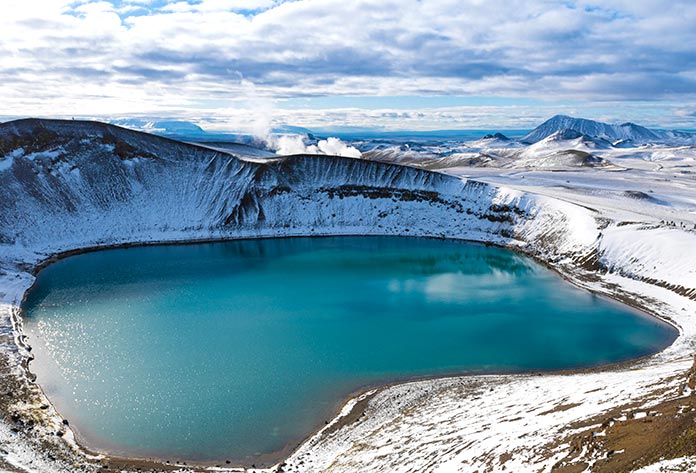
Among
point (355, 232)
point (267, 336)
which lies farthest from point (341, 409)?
point (355, 232)

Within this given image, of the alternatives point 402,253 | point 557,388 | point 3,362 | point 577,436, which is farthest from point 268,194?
point 577,436

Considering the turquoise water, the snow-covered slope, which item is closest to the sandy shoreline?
the turquoise water

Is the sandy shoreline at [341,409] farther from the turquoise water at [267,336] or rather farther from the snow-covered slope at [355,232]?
the snow-covered slope at [355,232]

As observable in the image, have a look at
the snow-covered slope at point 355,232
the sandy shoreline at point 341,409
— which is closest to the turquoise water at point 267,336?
the sandy shoreline at point 341,409

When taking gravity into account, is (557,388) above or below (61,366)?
above

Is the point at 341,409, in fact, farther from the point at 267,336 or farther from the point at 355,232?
the point at 355,232

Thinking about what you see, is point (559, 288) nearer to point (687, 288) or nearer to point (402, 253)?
point (687, 288)
